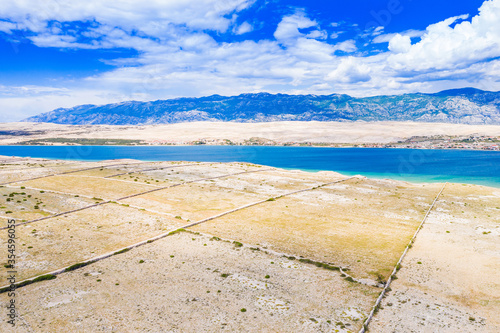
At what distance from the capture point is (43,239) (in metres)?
40.2

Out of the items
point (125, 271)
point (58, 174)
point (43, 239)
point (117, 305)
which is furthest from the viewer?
point (58, 174)

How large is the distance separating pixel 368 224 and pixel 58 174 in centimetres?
7555

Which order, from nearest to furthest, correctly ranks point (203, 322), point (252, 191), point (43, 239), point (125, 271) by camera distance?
point (203, 322) → point (125, 271) → point (43, 239) → point (252, 191)

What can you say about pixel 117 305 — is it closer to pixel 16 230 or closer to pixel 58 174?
pixel 16 230

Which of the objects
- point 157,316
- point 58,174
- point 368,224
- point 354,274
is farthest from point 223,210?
point 58,174

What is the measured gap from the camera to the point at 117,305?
26.0 metres

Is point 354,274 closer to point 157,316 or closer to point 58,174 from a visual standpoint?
point 157,316

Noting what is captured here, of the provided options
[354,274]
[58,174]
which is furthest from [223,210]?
[58,174]

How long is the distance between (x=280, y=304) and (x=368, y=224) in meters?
29.0

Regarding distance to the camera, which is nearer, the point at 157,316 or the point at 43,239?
the point at 157,316

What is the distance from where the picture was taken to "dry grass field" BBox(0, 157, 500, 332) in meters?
24.8

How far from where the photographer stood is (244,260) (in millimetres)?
35656

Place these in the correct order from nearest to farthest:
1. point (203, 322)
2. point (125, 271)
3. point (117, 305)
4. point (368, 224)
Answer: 1. point (203, 322)
2. point (117, 305)
3. point (125, 271)
4. point (368, 224)

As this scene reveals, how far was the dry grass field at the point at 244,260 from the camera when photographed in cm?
2483
